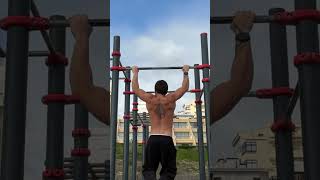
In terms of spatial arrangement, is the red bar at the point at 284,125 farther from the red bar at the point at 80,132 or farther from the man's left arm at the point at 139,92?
the red bar at the point at 80,132

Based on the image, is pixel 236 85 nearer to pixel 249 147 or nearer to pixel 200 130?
pixel 249 147

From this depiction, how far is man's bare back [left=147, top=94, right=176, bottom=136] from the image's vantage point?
5129mm

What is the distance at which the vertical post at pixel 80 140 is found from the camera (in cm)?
595

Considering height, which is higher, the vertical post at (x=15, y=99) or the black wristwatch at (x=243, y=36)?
the black wristwatch at (x=243, y=36)

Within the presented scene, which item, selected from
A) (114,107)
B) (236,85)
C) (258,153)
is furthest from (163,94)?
(114,107)

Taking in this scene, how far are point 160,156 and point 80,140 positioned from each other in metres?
1.30

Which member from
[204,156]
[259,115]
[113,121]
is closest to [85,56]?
[259,115]

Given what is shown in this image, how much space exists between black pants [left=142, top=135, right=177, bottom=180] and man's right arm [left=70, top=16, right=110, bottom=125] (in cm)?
75

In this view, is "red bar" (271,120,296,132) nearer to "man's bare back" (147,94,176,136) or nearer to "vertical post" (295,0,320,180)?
"man's bare back" (147,94,176,136)

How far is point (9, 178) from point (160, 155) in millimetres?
1807

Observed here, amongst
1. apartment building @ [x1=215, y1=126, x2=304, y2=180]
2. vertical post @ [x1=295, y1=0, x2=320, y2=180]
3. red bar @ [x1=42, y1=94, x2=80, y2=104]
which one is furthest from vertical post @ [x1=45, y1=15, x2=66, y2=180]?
vertical post @ [x1=295, y1=0, x2=320, y2=180]

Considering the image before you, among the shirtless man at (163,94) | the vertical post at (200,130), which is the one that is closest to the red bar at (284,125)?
the shirtless man at (163,94)

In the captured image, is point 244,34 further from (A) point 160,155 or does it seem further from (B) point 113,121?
(B) point 113,121

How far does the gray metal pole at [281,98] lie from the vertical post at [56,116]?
2.14 meters
